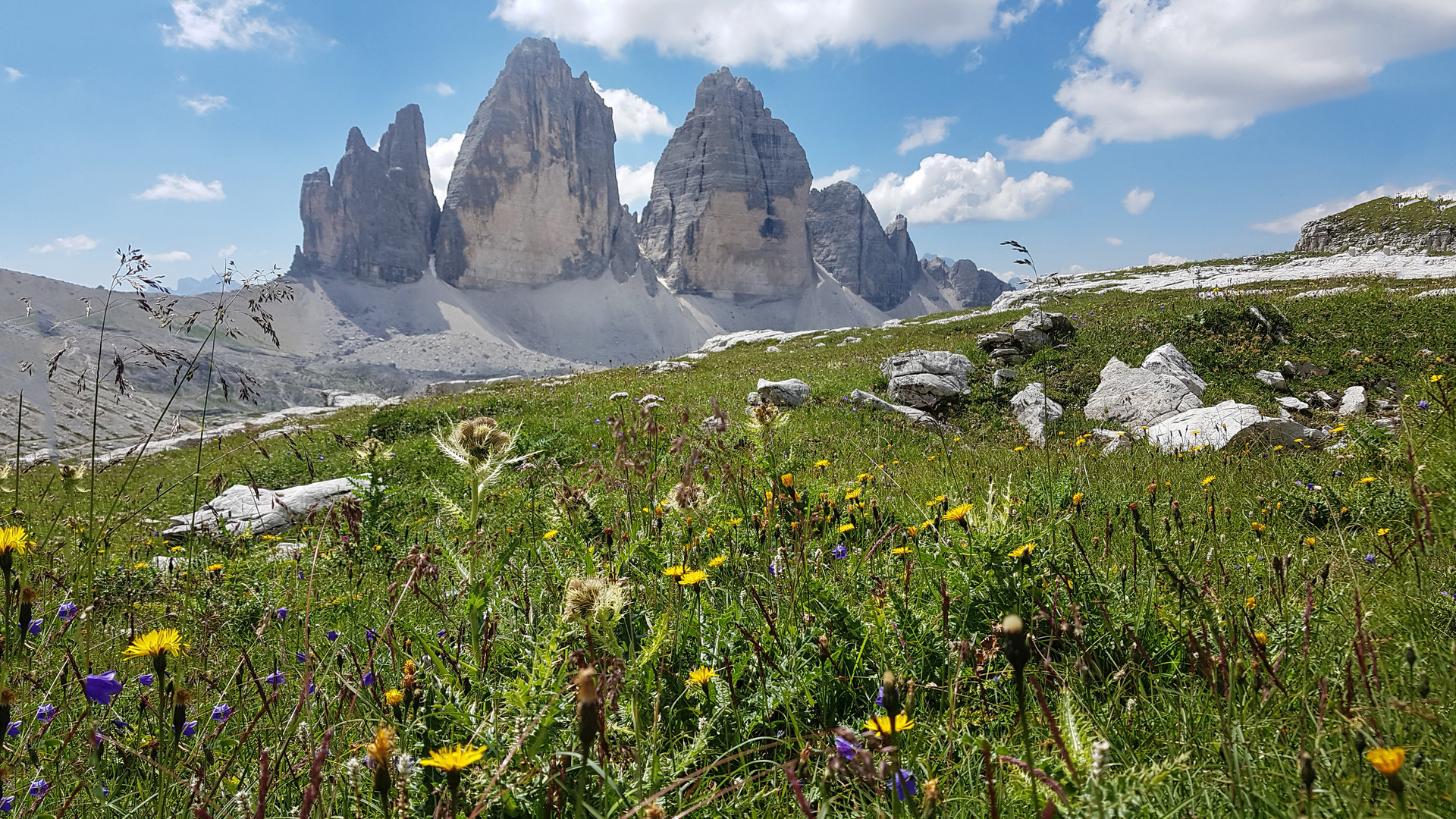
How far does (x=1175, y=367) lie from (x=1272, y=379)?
1880mm

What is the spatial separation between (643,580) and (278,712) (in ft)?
4.87

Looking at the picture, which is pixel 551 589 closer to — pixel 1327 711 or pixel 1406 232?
pixel 1327 711

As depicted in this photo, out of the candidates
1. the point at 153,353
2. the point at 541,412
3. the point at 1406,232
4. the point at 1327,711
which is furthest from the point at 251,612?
the point at 1406,232

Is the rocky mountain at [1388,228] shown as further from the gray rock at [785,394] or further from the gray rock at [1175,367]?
the gray rock at [785,394]

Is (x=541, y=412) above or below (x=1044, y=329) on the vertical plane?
below

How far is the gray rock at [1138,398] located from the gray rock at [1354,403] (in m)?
1.83

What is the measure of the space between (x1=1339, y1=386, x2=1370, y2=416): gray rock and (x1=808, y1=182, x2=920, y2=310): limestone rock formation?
166m

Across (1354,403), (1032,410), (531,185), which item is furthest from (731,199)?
(1354,403)

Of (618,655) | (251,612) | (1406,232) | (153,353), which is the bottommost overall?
(251,612)

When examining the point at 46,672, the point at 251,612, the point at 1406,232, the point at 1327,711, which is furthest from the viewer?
the point at 1406,232

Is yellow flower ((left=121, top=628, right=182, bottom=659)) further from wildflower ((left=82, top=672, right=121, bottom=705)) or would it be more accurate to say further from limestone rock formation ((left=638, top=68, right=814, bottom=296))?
limestone rock formation ((left=638, top=68, right=814, bottom=296))

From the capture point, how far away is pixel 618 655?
1490mm

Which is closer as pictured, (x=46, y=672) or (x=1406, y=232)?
(x=46, y=672)

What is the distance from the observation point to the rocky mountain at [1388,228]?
1464 inches
